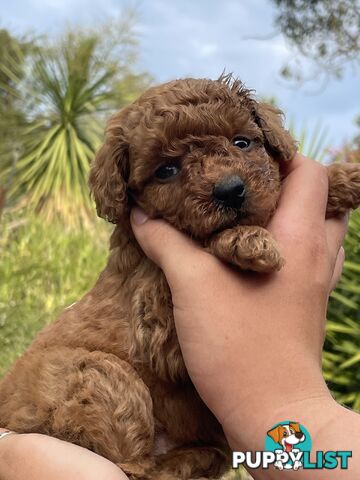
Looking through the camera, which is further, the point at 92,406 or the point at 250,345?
the point at 92,406

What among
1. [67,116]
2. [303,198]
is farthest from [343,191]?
[67,116]

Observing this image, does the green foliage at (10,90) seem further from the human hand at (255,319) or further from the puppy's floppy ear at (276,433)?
the puppy's floppy ear at (276,433)

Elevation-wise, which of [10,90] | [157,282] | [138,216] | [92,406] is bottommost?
[92,406]

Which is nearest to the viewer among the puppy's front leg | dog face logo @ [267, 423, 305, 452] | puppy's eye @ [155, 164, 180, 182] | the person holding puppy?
dog face logo @ [267, 423, 305, 452]

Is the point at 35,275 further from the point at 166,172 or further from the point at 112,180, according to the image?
the point at 166,172

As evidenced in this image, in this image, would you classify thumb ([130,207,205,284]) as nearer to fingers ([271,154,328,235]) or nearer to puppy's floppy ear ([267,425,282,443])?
fingers ([271,154,328,235])

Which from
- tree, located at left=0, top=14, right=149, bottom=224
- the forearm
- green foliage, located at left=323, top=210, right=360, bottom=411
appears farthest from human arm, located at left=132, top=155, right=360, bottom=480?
tree, located at left=0, top=14, right=149, bottom=224

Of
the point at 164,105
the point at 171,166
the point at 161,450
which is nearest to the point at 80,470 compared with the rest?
the point at 161,450
